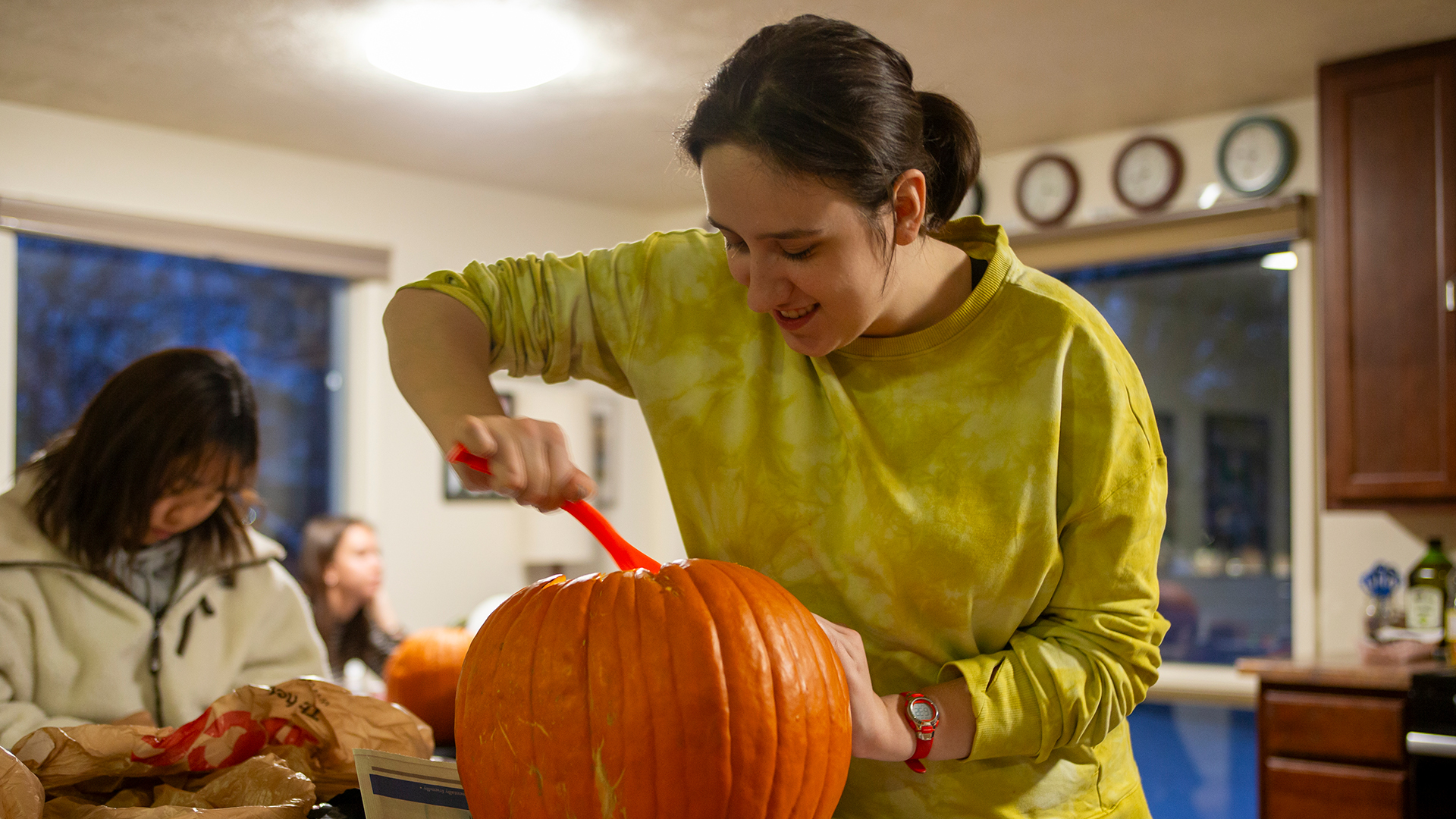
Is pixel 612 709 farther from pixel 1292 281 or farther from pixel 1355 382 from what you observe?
pixel 1292 281

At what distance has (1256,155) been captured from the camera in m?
3.87

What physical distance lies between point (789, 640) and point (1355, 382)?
3.15 metres

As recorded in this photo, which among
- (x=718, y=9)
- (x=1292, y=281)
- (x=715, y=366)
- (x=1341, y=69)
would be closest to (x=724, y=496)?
(x=715, y=366)

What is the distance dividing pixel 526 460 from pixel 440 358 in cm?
23

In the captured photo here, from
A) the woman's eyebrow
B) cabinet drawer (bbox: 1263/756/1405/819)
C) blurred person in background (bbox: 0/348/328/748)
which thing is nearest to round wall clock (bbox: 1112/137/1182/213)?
cabinet drawer (bbox: 1263/756/1405/819)

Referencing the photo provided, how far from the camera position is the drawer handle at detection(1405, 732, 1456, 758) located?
264cm

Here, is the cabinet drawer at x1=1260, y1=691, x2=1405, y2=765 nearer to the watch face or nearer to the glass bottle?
the glass bottle

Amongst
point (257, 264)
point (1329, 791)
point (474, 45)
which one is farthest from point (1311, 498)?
point (257, 264)

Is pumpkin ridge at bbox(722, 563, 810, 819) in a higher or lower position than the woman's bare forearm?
lower

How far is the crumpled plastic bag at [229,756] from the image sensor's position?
0.94 metres

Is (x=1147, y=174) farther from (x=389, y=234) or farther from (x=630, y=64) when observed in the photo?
Answer: (x=389, y=234)

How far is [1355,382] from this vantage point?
3375mm

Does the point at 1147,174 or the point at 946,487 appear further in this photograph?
the point at 1147,174

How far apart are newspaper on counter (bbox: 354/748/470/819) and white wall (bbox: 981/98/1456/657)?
3258 mm
